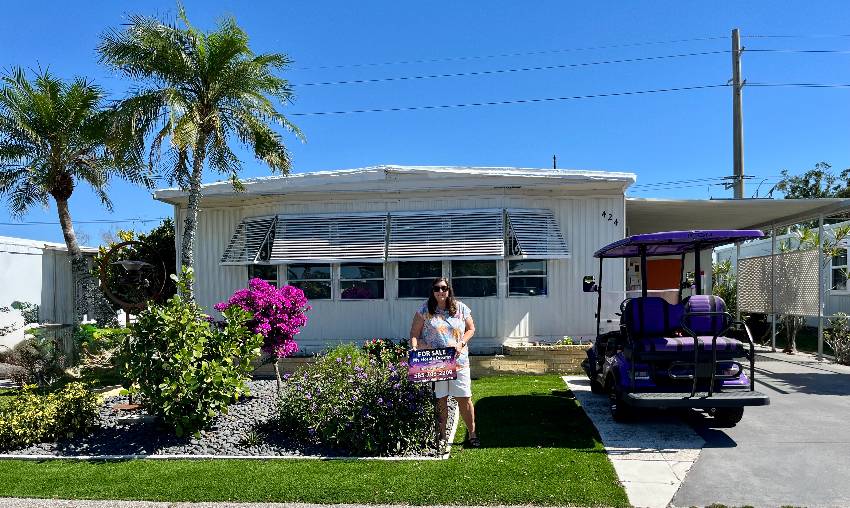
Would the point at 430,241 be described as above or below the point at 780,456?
above

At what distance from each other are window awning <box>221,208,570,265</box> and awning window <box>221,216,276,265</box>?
0.02m

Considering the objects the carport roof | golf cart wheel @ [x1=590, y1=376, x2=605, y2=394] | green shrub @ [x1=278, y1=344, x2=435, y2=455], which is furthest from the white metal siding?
green shrub @ [x1=278, y1=344, x2=435, y2=455]

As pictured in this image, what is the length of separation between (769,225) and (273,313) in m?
11.4

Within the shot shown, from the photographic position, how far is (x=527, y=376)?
33.1 ft

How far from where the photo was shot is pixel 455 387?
582cm

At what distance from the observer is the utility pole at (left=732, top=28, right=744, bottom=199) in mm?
16984

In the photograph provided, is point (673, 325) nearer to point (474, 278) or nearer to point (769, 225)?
point (474, 278)

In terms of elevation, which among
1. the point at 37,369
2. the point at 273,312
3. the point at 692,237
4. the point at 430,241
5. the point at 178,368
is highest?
the point at 430,241

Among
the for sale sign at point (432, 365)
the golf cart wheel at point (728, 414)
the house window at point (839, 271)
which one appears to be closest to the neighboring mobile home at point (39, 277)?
the for sale sign at point (432, 365)

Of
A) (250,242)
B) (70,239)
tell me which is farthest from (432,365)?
(70,239)

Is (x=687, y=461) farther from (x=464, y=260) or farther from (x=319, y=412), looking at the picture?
(x=464, y=260)

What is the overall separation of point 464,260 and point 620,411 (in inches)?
172

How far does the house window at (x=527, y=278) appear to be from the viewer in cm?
1084

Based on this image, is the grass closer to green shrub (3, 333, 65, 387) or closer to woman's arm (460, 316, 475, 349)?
woman's arm (460, 316, 475, 349)
